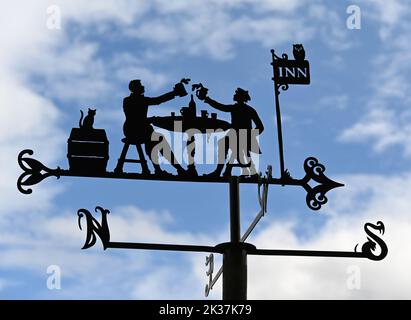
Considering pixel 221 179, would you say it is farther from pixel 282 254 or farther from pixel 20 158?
pixel 20 158

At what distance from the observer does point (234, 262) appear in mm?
3865

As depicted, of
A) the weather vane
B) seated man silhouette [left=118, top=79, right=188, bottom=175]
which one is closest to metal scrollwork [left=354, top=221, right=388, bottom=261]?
the weather vane

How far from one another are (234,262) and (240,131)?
0.99 m

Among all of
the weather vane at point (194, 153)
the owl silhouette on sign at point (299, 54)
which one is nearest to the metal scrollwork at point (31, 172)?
the weather vane at point (194, 153)

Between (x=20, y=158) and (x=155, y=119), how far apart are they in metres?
0.89

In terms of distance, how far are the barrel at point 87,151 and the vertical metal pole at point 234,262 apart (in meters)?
0.85

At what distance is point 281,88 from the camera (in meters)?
4.67

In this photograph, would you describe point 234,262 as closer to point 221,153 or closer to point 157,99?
point 221,153

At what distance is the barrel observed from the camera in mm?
4207

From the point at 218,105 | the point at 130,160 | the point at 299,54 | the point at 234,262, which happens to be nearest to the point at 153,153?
the point at 130,160

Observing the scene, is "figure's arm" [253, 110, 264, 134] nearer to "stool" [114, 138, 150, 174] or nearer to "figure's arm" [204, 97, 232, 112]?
"figure's arm" [204, 97, 232, 112]

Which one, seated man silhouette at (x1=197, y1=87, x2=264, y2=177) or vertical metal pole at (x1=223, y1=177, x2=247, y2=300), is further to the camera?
seated man silhouette at (x1=197, y1=87, x2=264, y2=177)

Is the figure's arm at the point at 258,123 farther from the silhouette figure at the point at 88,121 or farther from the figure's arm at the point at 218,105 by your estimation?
the silhouette figure at the point at 88,121
